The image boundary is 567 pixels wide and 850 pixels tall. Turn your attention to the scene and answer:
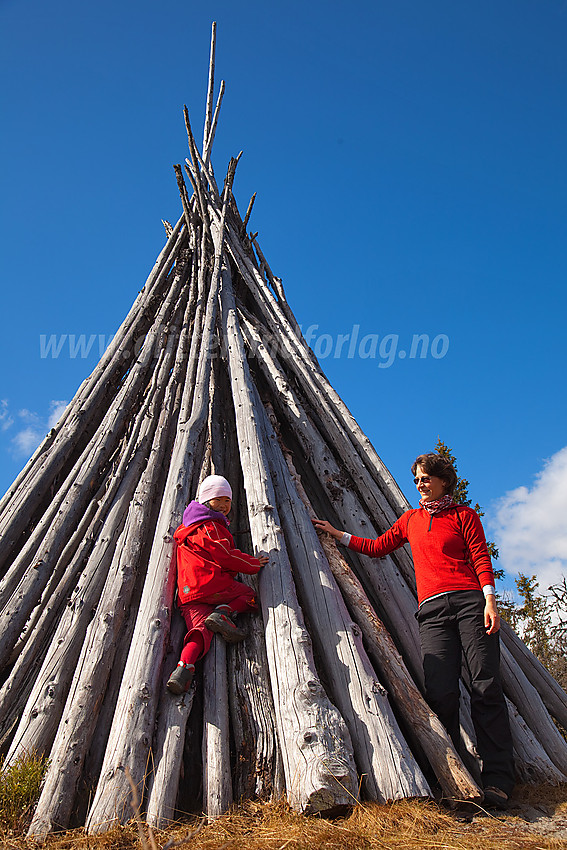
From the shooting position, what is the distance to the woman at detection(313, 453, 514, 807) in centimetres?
298

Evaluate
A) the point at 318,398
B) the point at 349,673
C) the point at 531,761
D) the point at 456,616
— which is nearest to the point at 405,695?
the point at 349,673

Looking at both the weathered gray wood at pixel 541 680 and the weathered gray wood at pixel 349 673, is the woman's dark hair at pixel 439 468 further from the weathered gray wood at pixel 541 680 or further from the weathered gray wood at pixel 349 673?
the weathered gray wood at pixel 541 680

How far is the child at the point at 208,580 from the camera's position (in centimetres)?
329

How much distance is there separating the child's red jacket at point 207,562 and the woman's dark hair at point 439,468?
125cm

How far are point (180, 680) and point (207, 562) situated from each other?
0.71 metres

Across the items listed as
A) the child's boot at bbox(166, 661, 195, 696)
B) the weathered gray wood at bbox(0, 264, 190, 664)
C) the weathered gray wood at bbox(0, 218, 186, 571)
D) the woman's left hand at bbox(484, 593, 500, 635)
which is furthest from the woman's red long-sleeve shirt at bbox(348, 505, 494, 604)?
the weathered gray wood at bbox(0, 218, 186, 571)

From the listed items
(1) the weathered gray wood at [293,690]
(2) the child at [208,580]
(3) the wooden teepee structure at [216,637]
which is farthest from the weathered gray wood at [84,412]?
(1) the weathered gray wood at [293,690]

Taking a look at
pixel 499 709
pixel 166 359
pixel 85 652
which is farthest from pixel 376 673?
pixel 166 359

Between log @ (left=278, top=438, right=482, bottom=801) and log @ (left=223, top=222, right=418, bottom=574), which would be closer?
log @ (left=278, top=438, right=482, bottom=801)

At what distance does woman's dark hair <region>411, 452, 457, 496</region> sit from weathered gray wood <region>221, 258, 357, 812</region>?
108 centimetres

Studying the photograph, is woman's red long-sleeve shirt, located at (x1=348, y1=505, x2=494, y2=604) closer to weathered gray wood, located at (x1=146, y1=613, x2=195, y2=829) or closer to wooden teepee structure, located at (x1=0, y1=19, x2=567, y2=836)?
wooden teepee structure, located at (x1=0, y1=19, x2=567, y2=836)

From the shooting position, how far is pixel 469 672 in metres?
3.16

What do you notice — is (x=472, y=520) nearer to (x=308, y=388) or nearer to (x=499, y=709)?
(x=499, y=709)

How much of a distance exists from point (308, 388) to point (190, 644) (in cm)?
292
